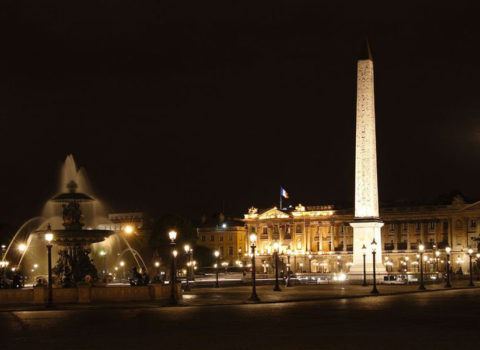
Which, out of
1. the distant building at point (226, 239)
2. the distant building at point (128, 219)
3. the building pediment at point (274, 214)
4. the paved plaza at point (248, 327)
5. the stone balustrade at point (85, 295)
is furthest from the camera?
the distant building at point (226, 239)

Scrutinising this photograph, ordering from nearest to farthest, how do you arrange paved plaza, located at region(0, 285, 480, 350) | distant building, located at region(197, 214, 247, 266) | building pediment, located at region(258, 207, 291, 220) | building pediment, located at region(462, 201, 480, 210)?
paved plaza, located at region(0, 285, 480, 350)
building pediment, located at region(462, 201, 480, 210)
building pediment, located at region(258, 207, 291, 220)
distant building, located at region(197, 214, 247, 266)

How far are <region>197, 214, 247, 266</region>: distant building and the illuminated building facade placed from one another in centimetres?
231

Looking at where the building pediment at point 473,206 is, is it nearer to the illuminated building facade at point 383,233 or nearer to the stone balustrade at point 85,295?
the illuminated building facade at point 383,233

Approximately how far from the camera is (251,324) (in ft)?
81.2

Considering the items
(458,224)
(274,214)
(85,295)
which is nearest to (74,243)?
(85,295)

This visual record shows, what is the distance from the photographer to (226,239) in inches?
6457

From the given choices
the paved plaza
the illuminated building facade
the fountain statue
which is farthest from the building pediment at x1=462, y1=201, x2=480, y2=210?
the fountain statue

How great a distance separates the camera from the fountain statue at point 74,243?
38.1 m

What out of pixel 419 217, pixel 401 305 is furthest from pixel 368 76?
pixel 419 217

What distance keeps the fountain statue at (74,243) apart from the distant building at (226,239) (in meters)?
122

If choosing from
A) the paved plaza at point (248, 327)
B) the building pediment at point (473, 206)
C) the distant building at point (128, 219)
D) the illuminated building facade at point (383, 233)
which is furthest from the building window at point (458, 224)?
the paved plaza at point (248, 327)

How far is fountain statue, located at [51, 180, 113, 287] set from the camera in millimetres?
38094

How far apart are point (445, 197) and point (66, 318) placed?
130353 millimetres

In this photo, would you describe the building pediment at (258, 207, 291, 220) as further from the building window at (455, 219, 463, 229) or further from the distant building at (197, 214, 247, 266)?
the building window at (455, 219, 463, 229)
